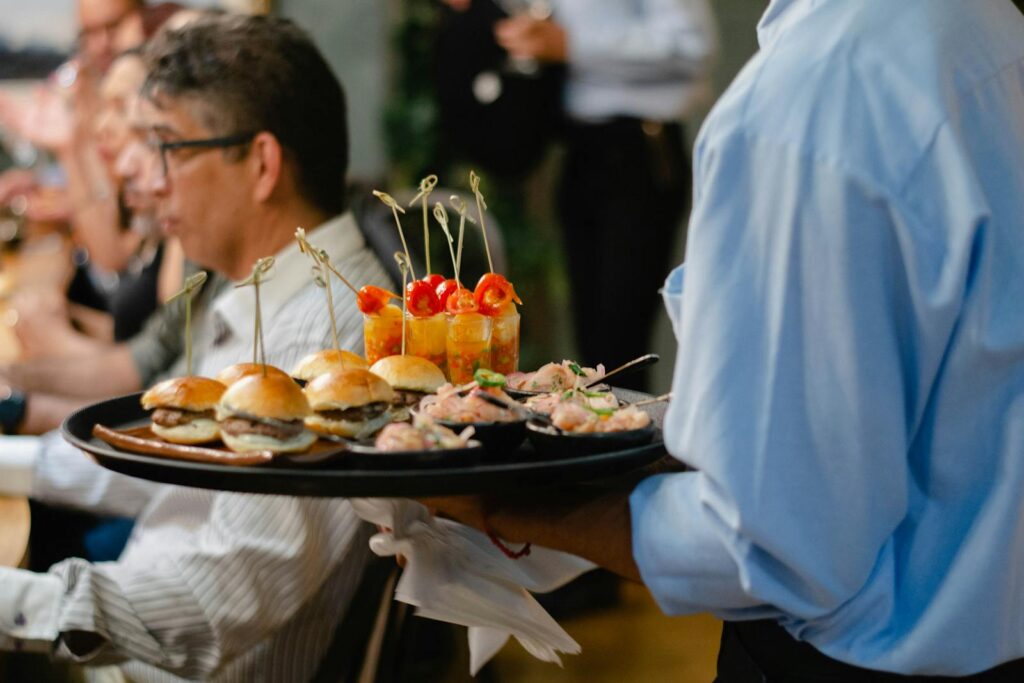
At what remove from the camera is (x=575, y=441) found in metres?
1.23

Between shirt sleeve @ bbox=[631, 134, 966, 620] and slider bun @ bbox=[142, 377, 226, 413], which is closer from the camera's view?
shirt sleeve @ bbox=[631, 134, 966, 620]

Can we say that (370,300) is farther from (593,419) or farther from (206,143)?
(206,143)

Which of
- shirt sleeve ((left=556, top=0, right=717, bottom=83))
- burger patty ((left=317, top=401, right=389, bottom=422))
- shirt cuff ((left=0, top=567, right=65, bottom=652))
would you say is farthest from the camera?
shirt sleeve ((left=556, top=0, right=717, bottom=83))

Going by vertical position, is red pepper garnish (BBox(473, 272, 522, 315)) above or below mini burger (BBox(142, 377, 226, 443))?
above

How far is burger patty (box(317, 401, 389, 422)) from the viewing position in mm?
1339

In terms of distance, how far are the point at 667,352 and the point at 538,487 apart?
4.58 meters

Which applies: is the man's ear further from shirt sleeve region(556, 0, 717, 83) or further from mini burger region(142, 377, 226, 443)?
shirt sleeve region(556, 0, 717, 83)

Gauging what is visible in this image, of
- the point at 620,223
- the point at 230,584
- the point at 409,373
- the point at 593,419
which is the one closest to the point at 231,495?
the point at 230,584

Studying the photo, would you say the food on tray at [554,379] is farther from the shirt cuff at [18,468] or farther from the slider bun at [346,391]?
the shirt cuff at [18,468]

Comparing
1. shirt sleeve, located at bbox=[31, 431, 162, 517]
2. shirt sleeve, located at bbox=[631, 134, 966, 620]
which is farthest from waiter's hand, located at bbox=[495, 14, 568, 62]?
shirt sleeve, located at bbox=[631, 134, 966, 620]

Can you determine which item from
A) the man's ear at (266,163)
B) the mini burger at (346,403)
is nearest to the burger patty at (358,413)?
the mini burger at (346,403)

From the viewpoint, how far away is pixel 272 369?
1.35 m

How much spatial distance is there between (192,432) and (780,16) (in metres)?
0.77

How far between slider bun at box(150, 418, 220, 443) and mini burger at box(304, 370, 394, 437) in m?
0.11
